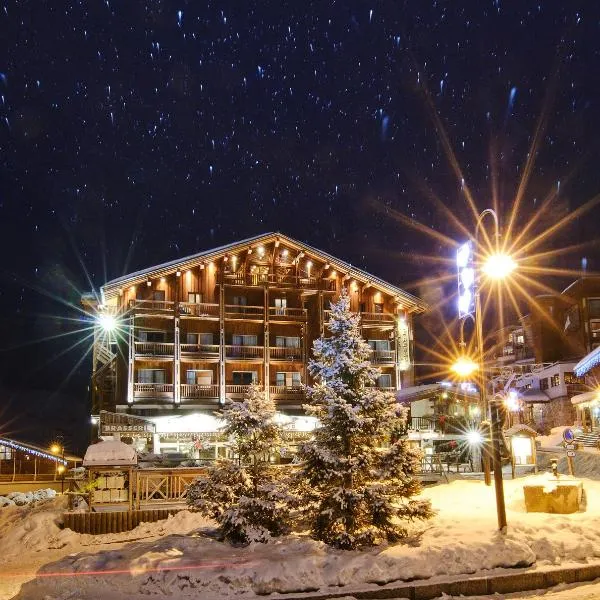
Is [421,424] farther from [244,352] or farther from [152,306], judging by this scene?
[152,306]

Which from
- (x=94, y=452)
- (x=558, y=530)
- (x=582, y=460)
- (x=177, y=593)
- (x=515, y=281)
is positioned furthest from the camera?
(x=515, y=281)

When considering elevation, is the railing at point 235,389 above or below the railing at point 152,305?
below

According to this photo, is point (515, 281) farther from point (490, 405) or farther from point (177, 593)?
point (177, 593)

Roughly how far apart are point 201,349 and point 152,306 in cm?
437

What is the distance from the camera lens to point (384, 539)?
16172mm

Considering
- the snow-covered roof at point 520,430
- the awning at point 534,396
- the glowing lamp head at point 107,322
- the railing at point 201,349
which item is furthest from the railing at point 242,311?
the awning at point 534,396

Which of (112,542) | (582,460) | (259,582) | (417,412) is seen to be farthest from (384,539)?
(417,412)

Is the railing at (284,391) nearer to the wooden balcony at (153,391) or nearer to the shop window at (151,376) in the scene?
the wooden balcony at (153,391)

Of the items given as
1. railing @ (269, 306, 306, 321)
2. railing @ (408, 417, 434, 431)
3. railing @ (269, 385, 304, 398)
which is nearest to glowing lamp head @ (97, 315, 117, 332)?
railing @ (269, 306, 306, 321)

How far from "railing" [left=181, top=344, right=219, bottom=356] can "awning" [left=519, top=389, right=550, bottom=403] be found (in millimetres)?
30774

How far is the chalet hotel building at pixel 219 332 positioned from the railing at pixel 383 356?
0.31ft

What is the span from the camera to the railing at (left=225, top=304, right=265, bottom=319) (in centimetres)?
4181

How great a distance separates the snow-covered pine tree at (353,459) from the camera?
16047 millimetres

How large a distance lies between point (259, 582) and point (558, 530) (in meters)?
8.17
